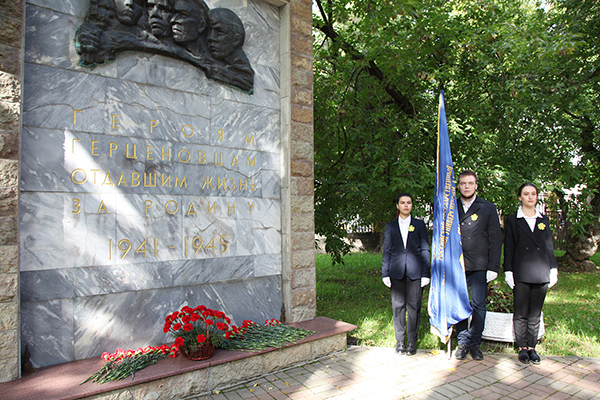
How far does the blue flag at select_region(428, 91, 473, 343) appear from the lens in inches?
170

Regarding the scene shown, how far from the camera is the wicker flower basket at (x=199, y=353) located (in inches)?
140

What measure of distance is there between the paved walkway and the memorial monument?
2.94 ft

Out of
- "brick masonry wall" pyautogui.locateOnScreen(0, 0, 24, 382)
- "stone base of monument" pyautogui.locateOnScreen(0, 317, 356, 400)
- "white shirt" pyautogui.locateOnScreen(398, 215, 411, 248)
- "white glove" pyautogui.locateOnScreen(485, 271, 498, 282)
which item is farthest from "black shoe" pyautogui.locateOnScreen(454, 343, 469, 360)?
"brick masonry wall" pyautogui.locateOnScreen(0, 0, 24, 382)

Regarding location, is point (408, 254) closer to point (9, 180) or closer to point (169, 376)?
point (169, 376)

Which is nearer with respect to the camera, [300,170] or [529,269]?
[529,269]

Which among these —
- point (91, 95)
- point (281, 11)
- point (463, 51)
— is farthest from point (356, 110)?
point (91, 95)

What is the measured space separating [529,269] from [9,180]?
4859 mm

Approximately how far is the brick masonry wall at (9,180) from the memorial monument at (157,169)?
0.05 metres

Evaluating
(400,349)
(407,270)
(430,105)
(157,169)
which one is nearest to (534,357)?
(400,349)

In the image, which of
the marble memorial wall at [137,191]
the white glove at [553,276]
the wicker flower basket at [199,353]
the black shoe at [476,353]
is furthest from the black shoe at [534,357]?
the wicker flower basket at [199,353]

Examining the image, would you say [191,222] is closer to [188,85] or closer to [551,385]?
[188,85]

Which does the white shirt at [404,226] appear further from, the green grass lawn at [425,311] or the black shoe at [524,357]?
the black shoe at [524,357]

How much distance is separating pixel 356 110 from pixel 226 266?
4426mm

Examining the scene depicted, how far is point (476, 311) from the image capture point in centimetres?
434
